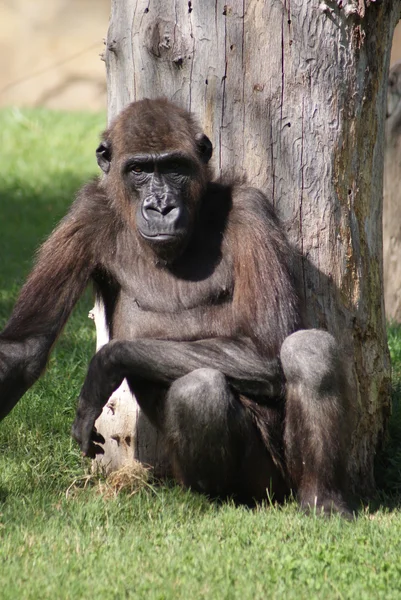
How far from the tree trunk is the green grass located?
0.54 m

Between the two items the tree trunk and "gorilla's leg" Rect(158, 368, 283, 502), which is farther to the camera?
the tree trunk

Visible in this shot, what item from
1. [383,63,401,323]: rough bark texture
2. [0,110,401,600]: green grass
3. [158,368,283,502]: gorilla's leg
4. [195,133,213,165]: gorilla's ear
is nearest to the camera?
[0,110,401,600]: green grass

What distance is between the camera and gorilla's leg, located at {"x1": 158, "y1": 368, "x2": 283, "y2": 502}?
4.13 m

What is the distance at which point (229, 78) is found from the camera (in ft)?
15.2

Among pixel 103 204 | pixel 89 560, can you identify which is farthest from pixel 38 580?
pixel 103 204

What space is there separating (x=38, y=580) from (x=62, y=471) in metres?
1.59

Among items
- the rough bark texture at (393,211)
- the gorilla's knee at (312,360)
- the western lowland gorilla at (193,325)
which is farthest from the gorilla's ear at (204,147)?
the rough bark texture at (393,211)

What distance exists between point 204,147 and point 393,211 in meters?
3.45

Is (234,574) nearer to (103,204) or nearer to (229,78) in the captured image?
(103,204)


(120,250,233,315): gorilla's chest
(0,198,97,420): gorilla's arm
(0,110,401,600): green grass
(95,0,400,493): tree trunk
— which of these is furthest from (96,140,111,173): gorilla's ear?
(0,110,401,600): green grass

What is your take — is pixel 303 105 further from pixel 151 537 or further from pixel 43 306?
A: pixel 151 537

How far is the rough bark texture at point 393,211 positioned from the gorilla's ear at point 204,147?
3.36 meters

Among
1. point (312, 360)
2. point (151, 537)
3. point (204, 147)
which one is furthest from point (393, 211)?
point (151, 537)

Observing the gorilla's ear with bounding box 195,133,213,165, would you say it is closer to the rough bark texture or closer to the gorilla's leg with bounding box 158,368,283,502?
the gorilla's leg with bounding box 158,368,283,502
